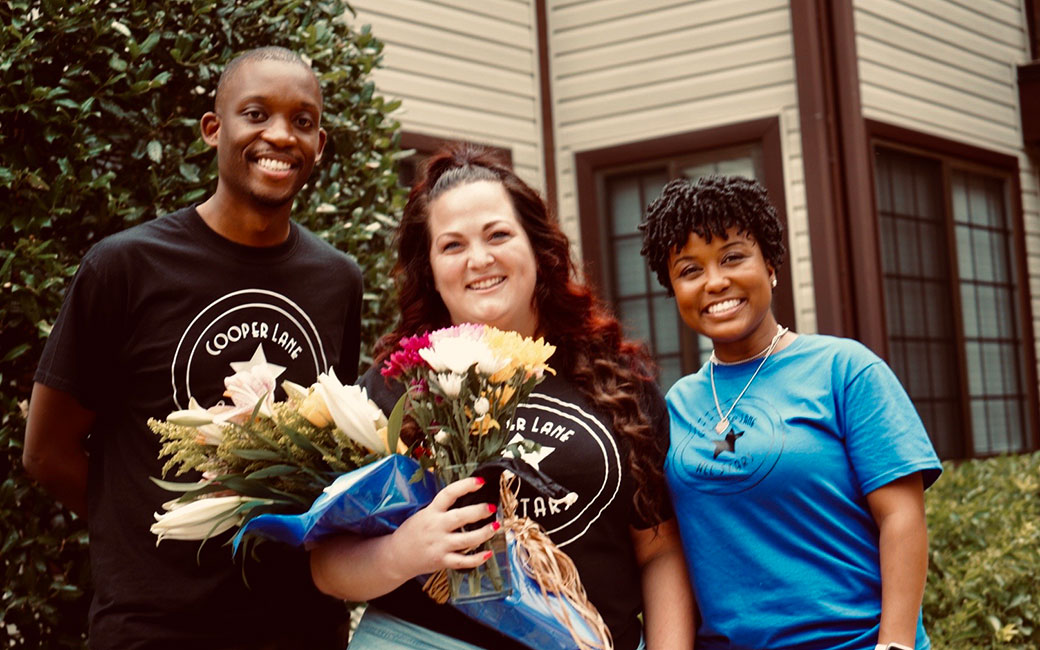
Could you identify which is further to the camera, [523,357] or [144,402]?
[144,402]

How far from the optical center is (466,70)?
7.86 meters

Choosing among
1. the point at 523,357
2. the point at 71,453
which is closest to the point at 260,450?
the point at 523,357

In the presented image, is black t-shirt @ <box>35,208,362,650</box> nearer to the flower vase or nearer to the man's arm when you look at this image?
the man's arm

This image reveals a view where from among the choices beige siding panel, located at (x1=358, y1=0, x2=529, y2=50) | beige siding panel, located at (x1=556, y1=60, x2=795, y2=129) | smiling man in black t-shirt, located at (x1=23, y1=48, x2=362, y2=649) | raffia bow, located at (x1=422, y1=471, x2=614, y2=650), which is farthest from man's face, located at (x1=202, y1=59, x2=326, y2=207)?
beige siding panel, located at (x1=556, y1=60, x2=795, y2=129)

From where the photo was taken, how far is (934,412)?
851 centimetres

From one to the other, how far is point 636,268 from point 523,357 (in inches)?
236

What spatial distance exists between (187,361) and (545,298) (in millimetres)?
903

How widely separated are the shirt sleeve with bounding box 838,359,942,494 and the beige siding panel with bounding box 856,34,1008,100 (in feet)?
18.5

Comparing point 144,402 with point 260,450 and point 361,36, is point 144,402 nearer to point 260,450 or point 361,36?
point 260,450

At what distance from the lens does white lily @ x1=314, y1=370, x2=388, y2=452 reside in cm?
221

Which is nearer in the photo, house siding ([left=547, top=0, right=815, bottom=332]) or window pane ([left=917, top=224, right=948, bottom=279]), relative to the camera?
house siding ([left=547, top=0, right=815, bottom=332])

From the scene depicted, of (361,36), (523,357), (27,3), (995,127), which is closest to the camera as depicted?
(523,357)

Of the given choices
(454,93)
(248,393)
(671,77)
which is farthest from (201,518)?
(671,77)

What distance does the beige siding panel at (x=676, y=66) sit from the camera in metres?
7.64
